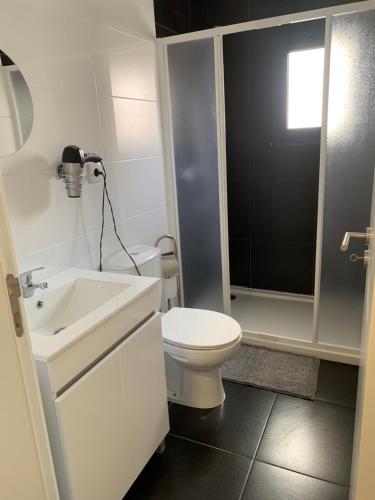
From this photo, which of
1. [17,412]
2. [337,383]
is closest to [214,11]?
[337,383]

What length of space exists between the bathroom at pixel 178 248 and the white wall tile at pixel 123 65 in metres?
0.01

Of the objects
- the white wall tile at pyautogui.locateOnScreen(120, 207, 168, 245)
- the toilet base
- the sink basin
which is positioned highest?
the white wall tile at pyautogui.locateOnScreen(120, 207, 168, 245)

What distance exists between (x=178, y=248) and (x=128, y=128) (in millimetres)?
905

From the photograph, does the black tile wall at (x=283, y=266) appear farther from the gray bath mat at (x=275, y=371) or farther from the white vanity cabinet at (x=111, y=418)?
the white vanity cabinet at (x=111, y=418)

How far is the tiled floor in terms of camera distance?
64.2 inches

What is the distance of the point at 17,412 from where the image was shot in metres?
0.89

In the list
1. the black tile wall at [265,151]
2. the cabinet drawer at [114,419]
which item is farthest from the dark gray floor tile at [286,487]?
the black tile wall at [265,151]

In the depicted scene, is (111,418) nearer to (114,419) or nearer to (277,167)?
(114,419)

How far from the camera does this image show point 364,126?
6.74ft

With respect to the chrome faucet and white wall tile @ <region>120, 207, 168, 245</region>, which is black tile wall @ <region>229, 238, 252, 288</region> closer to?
white wall tile @ <region>120, 207, 168, 245</region>

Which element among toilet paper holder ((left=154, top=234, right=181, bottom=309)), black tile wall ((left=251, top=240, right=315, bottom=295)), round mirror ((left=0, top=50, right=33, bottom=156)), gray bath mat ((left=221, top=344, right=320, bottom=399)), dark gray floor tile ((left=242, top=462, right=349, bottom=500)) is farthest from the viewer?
black tile wall ((left=251, top=240, right=315, bottom=295))

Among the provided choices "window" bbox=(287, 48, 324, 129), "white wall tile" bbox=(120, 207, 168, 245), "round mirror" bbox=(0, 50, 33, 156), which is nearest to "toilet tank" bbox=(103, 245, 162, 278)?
"white wall tile" bbox=(120, 207, 168, 245)

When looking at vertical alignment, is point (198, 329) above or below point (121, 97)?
below

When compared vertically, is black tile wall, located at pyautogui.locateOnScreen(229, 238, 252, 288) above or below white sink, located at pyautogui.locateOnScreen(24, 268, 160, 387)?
below
